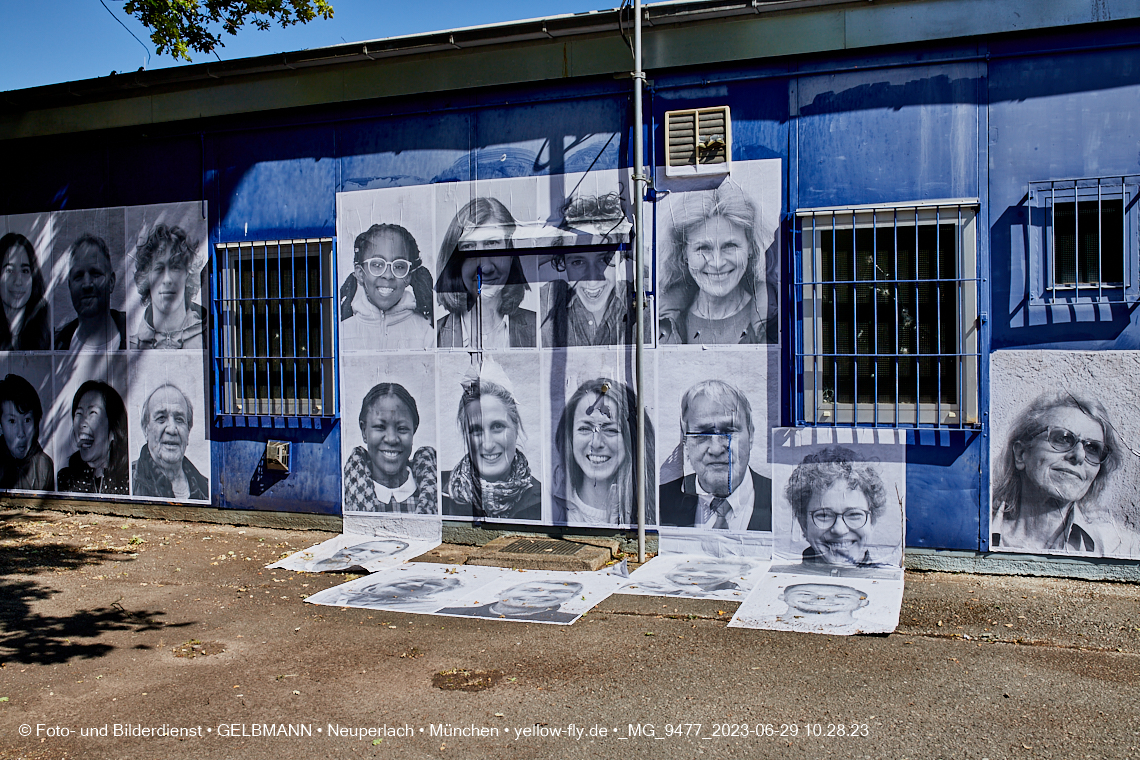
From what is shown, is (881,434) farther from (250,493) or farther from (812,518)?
(250,493)

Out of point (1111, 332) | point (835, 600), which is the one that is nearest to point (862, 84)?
point (1111, 332)

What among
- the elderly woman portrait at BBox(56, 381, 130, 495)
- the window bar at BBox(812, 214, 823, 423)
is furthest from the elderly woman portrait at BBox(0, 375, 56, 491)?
the window bar at BBox(812, 214, 823, 423)

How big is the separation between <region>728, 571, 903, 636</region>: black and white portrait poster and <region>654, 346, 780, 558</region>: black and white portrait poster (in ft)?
2.26

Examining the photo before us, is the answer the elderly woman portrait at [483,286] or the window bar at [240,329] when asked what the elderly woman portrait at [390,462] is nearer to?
the elderly woman portrait at [483,286]

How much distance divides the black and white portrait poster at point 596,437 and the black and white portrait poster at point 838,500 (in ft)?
3.77

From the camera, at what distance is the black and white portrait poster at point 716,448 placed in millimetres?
7738

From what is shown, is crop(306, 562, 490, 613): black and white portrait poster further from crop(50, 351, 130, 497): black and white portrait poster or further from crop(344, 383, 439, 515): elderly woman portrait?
crop(50, 351, 130, 497): black and white portrait poster

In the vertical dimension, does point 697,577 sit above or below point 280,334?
below

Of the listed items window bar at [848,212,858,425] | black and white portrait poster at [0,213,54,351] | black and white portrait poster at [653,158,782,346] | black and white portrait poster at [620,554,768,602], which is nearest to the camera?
black and white portrait poster at [620,554,768,602]

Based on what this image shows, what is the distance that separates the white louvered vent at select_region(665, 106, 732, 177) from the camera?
7.78m

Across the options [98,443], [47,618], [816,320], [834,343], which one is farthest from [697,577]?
[98,443]

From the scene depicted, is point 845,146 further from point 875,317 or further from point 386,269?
point 386,269

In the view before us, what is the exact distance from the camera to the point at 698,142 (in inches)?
308

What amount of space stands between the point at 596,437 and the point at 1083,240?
422 centimetres
